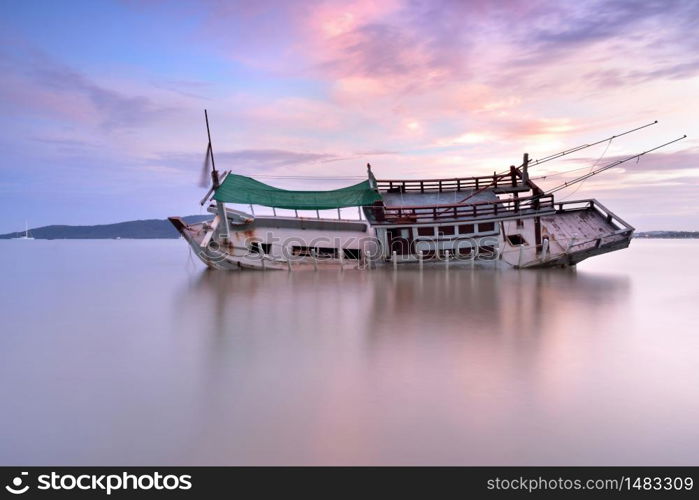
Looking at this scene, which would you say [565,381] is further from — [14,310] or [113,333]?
[14,310]

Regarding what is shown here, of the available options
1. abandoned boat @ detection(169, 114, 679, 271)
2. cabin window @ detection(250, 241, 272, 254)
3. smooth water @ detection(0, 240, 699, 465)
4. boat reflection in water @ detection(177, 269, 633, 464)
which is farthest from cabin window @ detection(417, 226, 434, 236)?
smooth water @ detection(0, 240, 699, 465)

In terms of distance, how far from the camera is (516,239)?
29.3m

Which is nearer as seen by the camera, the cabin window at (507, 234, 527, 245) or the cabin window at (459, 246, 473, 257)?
the cabin window at (507, 234, 527, 245)

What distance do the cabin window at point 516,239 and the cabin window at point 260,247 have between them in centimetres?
1389

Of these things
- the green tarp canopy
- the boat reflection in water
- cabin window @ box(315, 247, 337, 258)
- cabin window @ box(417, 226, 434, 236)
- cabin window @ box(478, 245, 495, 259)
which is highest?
the green tarp canopy

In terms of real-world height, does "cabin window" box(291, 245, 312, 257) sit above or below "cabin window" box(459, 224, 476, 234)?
below

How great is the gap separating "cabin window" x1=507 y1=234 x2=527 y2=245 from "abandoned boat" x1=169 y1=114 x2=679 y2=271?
0.05 metres

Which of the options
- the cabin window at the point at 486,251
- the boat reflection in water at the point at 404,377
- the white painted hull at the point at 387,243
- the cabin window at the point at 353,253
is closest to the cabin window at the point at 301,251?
the white painted hull at the point at 387,243

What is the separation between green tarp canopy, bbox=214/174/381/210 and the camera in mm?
28672

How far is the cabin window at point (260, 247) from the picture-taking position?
29.3 meters

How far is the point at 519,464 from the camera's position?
5.96m

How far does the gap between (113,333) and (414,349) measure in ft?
27.9

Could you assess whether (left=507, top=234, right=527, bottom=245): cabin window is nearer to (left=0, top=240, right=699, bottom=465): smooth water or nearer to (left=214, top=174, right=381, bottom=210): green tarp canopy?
(left=214, top=174, right=381, bottom=210): green tarp canopy

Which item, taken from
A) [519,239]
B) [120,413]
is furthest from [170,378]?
[519,239]
